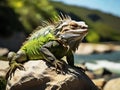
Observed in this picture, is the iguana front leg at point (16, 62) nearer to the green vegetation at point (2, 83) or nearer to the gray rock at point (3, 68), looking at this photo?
the green vegetation at point (2, 83)

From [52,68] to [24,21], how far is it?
178 feet

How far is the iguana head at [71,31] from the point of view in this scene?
9.21 meters

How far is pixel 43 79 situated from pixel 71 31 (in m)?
1.12

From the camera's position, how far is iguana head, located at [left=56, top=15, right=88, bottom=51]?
30.2ft

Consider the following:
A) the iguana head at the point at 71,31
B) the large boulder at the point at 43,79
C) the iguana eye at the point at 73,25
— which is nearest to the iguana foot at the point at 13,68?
the large boulder at the point at 43,79

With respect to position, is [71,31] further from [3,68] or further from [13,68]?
[3,68]

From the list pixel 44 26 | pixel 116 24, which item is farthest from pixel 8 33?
pixel 116 24

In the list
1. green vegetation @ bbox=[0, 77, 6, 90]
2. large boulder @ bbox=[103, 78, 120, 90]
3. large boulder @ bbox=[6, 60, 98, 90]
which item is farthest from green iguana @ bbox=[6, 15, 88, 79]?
large boulder @ bbox=[103, 78, 120, 90]

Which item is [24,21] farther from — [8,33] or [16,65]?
[16,65]

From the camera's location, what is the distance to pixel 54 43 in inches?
369

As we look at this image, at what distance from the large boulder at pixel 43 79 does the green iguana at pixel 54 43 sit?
6.8 inches

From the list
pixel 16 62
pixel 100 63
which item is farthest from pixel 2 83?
pixel 100 63

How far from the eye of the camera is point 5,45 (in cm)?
4841

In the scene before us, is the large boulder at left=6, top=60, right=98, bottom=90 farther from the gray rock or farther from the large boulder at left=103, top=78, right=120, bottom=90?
the large boulder at left=103, top=78, right=120, bottom=90
